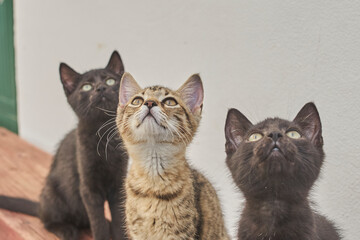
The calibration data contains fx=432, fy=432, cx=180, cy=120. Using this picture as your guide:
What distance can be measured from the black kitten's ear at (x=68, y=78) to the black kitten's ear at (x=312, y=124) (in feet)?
2.58

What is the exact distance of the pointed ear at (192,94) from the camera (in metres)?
1.22

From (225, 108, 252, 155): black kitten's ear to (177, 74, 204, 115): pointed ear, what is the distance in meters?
0.10

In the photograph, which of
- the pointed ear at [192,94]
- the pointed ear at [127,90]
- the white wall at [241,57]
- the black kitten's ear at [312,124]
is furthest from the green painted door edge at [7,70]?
the black kitten's ear at [312,124]

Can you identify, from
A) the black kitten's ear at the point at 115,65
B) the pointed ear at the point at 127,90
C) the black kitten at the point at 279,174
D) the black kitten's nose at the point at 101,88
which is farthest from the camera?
the black kitten's ear at the point at 115,65

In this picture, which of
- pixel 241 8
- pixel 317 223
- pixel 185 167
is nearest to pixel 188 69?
pixel 241 8

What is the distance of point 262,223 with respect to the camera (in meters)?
1.09

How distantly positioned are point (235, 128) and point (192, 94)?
0.53 ft

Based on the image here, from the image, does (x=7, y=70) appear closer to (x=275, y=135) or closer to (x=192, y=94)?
(x=192, y=94)

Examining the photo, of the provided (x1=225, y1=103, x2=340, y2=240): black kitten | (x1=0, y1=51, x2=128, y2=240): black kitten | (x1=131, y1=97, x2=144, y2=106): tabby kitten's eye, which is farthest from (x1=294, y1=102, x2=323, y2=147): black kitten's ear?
(x1=0, y1=51, x2=128, y2=240): black kitten

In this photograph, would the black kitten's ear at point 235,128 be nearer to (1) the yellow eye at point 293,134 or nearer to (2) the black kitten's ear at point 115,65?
(1) the yellow eye at point 293,134

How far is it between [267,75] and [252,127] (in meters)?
0.44

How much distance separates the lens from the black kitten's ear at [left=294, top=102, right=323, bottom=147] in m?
1.09

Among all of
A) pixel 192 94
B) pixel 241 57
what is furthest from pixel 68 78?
pixel 241 57

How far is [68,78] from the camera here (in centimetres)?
150
